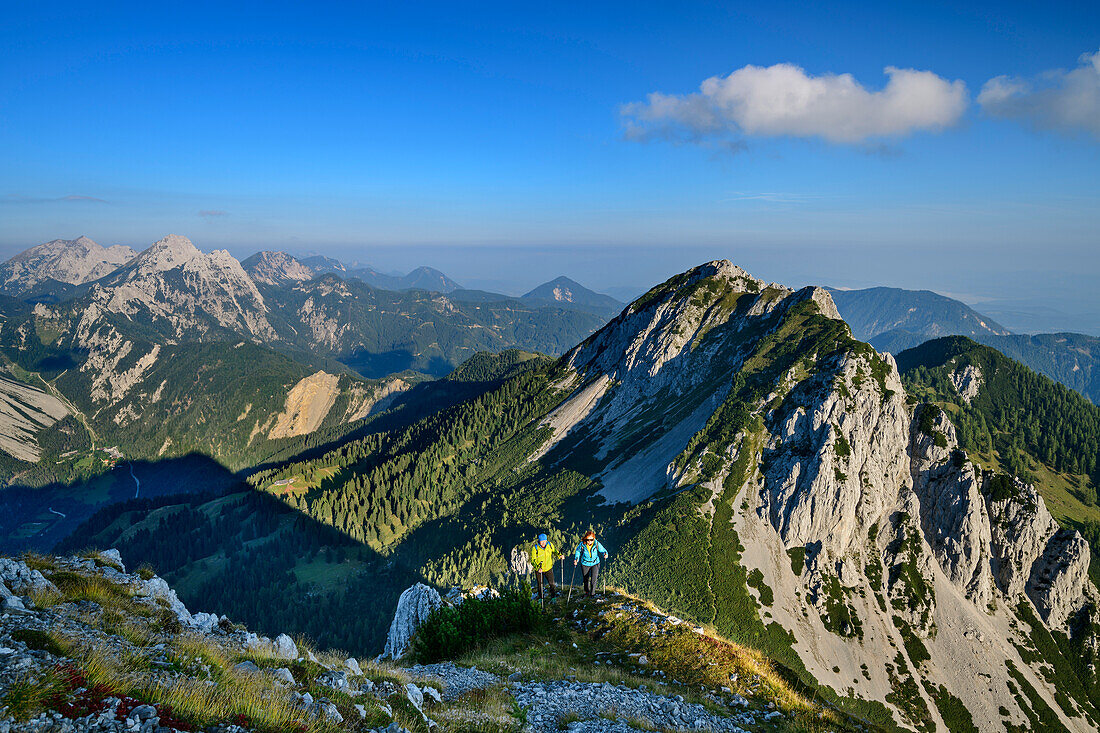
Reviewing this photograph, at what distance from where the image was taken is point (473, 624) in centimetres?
2420

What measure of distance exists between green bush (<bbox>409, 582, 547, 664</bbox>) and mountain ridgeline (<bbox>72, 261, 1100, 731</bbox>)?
136ft

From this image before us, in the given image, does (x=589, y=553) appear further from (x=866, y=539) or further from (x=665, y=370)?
(x=665, y=370)

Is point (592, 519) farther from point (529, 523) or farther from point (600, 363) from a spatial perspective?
point (600, 363)

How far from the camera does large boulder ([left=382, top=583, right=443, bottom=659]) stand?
33.1 metres

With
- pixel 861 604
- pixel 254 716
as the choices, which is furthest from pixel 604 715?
pixel 861 604

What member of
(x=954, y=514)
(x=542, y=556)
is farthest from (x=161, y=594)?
(x=954, y=514)

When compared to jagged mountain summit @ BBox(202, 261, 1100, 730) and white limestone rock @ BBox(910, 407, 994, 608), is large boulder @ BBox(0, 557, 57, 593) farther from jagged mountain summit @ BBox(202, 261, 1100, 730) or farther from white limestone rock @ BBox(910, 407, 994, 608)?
white limestone rock @ BBox(910, 407, 994, 608)

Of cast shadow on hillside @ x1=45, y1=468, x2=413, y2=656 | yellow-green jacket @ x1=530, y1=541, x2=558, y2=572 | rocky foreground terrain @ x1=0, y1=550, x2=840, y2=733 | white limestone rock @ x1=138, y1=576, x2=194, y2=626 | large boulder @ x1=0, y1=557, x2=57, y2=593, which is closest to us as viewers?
rocky foreground terrain @ x1=0, y1=550, x2=840, y2=733

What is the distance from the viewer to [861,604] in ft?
298

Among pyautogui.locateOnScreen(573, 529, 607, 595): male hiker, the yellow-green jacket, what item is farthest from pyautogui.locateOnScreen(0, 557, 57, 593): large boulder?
pyautogui.locateOnScreen(573, 529, 607, 595): male hiker

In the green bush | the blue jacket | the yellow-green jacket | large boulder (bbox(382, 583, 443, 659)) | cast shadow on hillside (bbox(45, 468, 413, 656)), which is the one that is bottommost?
cast shadow on hillside (bbox(45, 468, 413, 656))

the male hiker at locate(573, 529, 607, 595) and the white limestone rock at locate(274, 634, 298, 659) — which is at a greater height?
the white limestone rock at locate(274, 634, 298, 659)

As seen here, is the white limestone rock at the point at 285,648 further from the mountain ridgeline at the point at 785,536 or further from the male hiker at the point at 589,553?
the mountain ridgeline at the point at 785,536

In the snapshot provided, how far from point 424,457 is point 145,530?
339 feet
